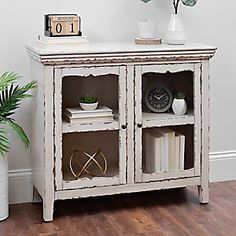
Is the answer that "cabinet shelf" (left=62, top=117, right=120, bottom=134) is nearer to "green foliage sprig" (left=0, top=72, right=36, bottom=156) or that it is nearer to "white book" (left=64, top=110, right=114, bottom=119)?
"white book" (left=64, top=110, right=114, bottom=119)

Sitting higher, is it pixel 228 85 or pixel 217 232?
pixel 228 85

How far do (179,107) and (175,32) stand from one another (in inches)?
16.8

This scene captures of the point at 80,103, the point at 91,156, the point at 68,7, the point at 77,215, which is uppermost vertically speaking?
the point at 68,7

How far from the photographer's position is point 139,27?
3406 millimetres

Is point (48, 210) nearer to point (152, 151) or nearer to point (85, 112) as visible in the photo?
point (85, 112)

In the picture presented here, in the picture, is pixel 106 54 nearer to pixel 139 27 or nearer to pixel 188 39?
pixel 139 27

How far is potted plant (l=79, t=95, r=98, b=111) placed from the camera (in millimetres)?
3186

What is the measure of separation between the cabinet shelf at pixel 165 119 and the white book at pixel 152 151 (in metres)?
0.09

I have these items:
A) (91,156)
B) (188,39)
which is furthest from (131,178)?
(188,39)

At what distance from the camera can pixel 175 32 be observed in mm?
3350

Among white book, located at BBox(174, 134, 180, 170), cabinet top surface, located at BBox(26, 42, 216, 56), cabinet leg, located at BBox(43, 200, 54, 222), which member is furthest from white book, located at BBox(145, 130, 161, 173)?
cabinet leg, located at BBox(43, 200, 54, 222)

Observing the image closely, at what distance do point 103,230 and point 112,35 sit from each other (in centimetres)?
119

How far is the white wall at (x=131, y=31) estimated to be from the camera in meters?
3.34

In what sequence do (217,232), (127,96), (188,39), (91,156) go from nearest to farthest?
(217,232) → (127,96) → (91,156) → (188,39)
